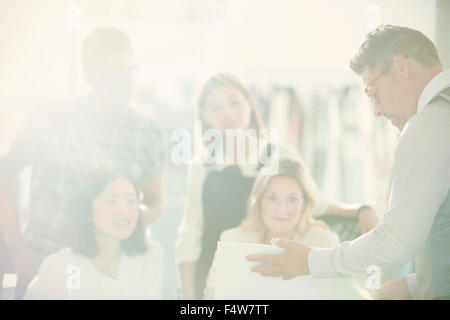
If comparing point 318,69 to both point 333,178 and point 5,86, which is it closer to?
point 333,178

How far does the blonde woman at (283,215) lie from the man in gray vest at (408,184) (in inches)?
16.4

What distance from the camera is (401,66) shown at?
141 centimetres

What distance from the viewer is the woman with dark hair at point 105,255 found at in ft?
5.89

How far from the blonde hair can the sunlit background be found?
27 centimetres

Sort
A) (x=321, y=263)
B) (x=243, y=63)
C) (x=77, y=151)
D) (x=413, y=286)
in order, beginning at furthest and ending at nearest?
1. (x=243, y=63)
2. (x=77, y=151)
3. (x=413, y=286)
4. (x=321, y=263)

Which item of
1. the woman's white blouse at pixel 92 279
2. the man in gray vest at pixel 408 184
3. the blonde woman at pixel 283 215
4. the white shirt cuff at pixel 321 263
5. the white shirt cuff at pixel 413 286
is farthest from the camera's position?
the blonde woman at pixel 283 215

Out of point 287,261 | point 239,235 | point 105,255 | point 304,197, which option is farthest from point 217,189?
point 287,261

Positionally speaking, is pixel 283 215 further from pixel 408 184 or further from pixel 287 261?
pixel 408 184

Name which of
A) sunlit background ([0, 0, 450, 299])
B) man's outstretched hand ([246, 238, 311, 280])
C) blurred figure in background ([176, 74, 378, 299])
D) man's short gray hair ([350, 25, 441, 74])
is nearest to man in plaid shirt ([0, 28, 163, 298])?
sunlit background ([0, 0, 450, 299])

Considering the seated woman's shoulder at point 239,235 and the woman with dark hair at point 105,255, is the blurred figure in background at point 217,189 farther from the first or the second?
the woman with dark hair at point 105,255

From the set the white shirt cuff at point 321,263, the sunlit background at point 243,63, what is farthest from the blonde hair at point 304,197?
the white shirt cuff at point 321,263

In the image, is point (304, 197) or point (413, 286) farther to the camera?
point (304, 197)

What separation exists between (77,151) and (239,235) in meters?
0.73

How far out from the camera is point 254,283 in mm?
1456
